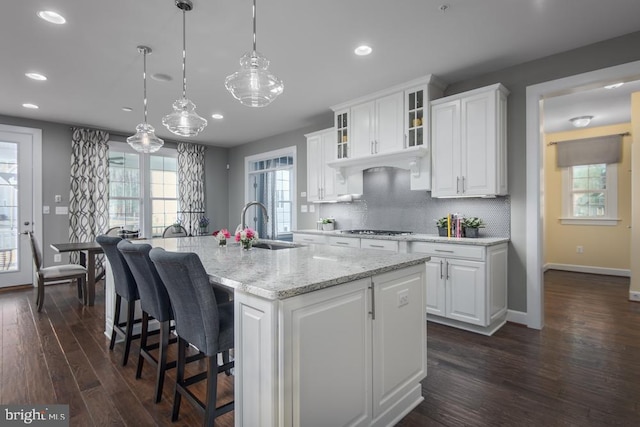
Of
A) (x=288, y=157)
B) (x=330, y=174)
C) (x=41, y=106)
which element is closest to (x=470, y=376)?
(x=330, y=174)

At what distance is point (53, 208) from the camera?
17.6 feet

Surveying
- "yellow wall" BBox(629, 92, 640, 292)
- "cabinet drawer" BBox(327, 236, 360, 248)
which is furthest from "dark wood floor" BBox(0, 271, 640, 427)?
"cabinet drawer" BBox(327, 236, 360, 248)

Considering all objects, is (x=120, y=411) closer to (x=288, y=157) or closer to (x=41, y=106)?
(x=41, y=106)

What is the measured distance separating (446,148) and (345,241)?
1.65 metres

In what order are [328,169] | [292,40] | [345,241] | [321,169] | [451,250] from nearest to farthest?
[292,40] < [451,250] < [345,241] < [328,169] < [321,169]

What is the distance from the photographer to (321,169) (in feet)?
16.6

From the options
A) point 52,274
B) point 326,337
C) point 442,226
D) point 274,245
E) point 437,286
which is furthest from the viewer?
point 52,274

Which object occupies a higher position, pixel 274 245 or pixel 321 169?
pixel 321 169

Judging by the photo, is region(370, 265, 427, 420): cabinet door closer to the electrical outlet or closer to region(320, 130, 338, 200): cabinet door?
the electrical outlet

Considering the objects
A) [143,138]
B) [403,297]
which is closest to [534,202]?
[403,297]

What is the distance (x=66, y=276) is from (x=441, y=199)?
4.74m

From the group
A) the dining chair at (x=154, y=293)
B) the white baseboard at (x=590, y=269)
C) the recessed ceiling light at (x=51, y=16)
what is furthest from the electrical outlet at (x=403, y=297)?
the white baseboard at (x=590, y=269)

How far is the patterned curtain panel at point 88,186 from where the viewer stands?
217 inches

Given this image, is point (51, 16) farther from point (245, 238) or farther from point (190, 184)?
point (190, 184)
